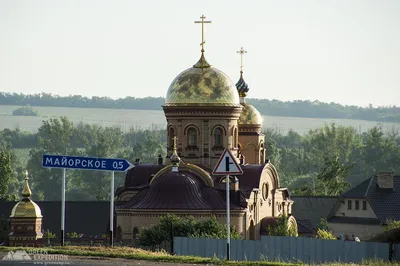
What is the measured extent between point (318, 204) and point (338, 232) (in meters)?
11.3

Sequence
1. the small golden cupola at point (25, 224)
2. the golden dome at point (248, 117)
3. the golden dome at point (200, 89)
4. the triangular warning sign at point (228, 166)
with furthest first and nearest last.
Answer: the golden dome at point (248, 117), the golden dome at point (200, 89), the small golden cupola at point (25, 224), the triangular warning sign at point (228, 166)

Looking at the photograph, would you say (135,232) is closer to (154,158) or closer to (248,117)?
(248,117)

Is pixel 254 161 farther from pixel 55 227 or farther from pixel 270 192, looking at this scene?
pixel 55 227

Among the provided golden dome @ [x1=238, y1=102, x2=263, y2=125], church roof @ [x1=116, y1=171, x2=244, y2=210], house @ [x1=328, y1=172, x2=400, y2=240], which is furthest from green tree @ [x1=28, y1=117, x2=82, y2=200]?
church roof @ [x1=116, y1=171, x2=244, y2=210]

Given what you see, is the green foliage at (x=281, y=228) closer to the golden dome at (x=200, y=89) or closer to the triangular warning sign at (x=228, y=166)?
the golden dome at (x=200, y=89)

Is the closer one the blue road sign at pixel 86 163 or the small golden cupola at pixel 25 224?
the blue road sign at pixel 86 163

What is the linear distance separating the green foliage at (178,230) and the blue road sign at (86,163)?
406 inches

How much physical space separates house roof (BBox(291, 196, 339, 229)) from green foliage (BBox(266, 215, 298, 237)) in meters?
19.8

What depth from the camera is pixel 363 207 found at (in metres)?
77.8

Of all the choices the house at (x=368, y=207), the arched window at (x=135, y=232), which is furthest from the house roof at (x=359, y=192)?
the arched window at (x=135, y=232)

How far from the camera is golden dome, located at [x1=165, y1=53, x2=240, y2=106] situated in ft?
220

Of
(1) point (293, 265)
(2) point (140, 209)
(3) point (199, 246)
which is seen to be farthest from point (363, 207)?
(1) point (293, 265)

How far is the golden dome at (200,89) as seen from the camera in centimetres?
6712

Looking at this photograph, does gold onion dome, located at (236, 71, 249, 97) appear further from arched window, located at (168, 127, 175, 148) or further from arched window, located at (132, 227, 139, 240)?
arched window, located at (132, 227, 139, 240)
